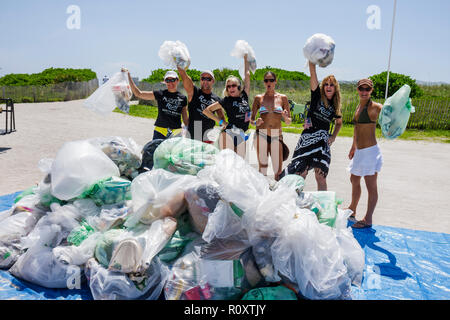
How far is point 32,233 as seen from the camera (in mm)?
2662

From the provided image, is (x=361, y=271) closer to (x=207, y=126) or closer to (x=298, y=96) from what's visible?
(x=207, y=126)

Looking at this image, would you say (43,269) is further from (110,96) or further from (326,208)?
(326,208)

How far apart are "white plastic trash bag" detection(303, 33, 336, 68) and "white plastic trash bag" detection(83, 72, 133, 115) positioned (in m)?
2.01

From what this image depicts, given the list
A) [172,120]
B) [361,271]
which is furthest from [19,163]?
[361,271]

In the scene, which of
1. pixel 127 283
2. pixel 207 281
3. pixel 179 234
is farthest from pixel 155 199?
pixel 207 281

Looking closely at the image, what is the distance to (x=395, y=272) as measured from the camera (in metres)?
2.87

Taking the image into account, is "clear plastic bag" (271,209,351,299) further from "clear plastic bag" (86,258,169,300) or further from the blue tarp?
"clear plastic bag" (86,258,169,300)

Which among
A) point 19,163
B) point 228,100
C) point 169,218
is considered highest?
point 228,100

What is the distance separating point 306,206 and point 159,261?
1.22 m

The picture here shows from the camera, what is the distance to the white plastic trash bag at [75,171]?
2734 millimetres

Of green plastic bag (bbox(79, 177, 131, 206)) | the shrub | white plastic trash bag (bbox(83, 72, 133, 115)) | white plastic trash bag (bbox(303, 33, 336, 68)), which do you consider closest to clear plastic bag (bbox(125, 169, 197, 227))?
green plastic bag (bbox(79, 177, 131, 206))

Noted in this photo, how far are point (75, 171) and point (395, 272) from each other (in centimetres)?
280

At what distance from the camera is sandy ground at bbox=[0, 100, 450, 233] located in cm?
436

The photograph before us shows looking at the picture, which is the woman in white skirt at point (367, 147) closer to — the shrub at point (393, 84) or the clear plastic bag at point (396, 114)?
the clear plastic bag at point (396, 114)
